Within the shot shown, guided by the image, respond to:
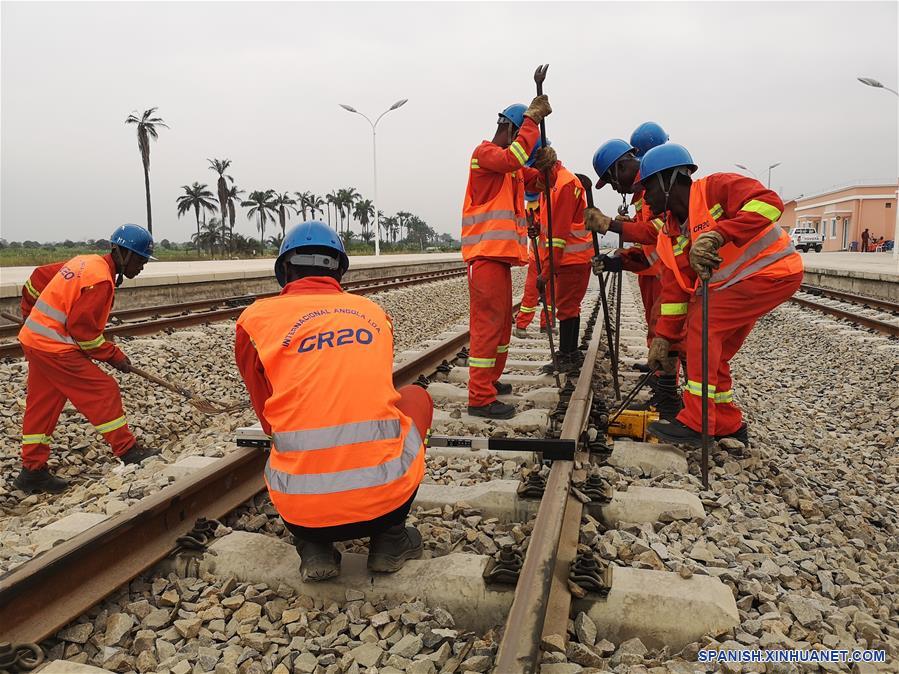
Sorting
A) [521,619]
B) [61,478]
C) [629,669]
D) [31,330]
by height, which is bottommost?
[61,478]

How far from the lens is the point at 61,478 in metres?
4.38

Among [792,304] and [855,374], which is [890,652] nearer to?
[855,374]

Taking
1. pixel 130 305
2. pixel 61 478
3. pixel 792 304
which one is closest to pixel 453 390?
→ pixel 61 478

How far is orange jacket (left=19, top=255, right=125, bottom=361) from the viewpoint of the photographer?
4.15 m

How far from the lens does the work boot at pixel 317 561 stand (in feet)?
7.64

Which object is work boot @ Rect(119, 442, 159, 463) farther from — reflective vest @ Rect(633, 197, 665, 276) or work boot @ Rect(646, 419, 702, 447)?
reflective vest @ Rect(633, 197, 665, 276)

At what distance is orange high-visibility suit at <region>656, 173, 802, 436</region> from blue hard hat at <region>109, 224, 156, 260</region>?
3654 millimetres

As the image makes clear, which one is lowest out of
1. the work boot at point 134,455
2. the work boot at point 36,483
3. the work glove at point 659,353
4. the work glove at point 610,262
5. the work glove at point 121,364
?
the work boot at point 36,483

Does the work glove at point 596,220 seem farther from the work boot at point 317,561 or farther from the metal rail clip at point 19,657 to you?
the metal rail clip at point 19,657

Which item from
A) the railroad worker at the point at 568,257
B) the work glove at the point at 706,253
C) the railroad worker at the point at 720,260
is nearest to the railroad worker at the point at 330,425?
the work glove at the point at 706,253

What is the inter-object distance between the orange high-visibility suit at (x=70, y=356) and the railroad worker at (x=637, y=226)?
3.42 meters

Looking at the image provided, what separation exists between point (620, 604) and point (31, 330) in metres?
4.06

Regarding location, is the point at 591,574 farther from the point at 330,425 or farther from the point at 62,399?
the point at 62,399

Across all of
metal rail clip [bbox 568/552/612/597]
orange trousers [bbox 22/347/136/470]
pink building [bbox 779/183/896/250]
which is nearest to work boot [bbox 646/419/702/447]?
metal rail clip [bbox 568/552/612/597]
